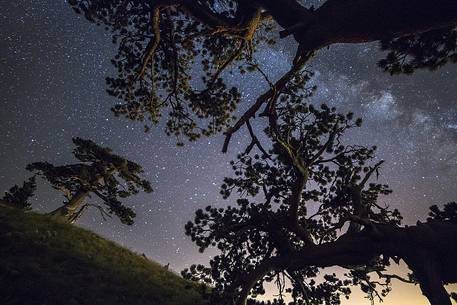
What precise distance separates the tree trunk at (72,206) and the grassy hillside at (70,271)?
4075mm

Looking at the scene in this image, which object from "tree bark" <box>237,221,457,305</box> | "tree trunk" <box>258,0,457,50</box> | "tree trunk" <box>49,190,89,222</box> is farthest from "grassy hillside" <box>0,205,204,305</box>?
"tree trunk" <box>258,0,457,50</box>

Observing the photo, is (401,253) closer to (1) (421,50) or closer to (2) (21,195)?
(1) (421,50)

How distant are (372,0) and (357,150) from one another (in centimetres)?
531

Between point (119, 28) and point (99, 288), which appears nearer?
point (119, 28)

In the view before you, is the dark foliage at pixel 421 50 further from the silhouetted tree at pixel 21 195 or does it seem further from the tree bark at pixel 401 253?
the silhouetted tree at pixel 21 195

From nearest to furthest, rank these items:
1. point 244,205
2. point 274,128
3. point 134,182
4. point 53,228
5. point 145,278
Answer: point 274,128 < point 244,205 < point 145,278 < point 53,228 < point 134,182

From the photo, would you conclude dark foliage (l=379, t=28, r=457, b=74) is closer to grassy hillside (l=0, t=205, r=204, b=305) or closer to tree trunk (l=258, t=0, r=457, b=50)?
tree trunk (l=258, t=0, r=457, b=50)

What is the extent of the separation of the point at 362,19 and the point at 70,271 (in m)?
11.7

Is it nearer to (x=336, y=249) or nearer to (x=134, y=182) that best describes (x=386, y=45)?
(x=336, y=249)

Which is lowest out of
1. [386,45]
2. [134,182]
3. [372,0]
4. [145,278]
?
[145,278]

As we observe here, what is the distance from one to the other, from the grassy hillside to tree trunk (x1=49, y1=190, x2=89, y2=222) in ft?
13.4

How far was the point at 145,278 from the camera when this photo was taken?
45.0 ft

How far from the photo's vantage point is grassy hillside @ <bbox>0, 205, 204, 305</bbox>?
9.10 metres

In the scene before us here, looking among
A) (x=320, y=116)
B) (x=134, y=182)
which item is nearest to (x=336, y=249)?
(x=320, y=116)
